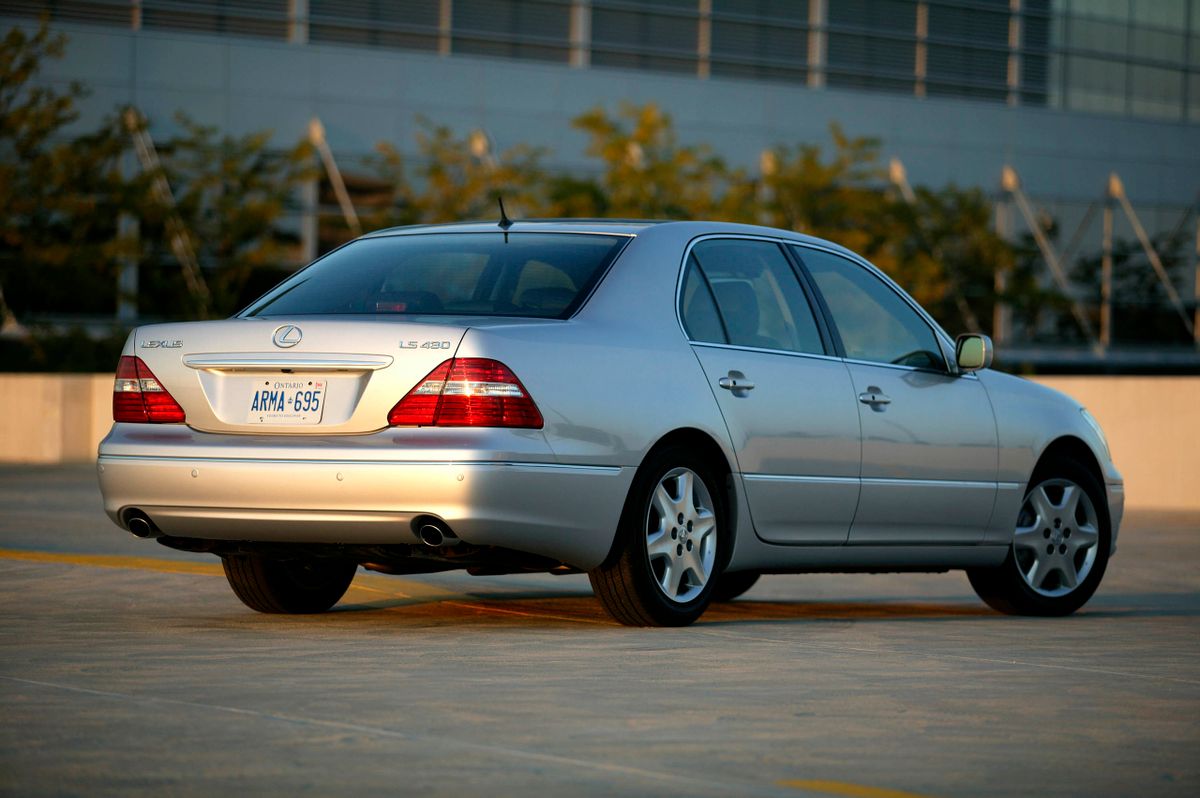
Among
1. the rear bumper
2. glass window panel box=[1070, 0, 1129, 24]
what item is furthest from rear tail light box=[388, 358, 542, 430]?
glass window panel box=[1070, 0, 1129, 24]

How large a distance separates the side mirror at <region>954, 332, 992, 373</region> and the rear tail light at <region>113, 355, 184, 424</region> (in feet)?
11.3

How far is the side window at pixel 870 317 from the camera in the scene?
9.17m

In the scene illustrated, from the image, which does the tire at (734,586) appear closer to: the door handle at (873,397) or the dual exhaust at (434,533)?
the door handle at (873,397)

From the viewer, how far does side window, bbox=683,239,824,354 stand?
27.9ft

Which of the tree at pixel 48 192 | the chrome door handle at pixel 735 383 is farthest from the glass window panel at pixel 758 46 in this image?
the chrome door handle at pixel 735 383

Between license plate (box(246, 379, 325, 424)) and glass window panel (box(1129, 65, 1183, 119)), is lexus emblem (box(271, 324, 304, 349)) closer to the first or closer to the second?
license plate (box(246, 379, 325, 424))

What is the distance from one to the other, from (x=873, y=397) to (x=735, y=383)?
2.95ft

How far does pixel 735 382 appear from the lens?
8.27 meters

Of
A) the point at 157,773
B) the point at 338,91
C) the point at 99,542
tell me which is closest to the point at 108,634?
the point at 157,773

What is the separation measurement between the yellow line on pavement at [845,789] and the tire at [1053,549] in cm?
496

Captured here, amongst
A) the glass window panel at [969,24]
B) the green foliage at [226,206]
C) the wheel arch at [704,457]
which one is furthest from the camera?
the glass window panel at [969,24]

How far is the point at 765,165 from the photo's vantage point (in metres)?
49.3

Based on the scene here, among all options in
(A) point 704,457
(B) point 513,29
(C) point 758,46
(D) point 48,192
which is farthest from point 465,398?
(C) point 758,46

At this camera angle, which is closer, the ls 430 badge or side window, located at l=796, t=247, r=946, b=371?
the ls 430 badge
